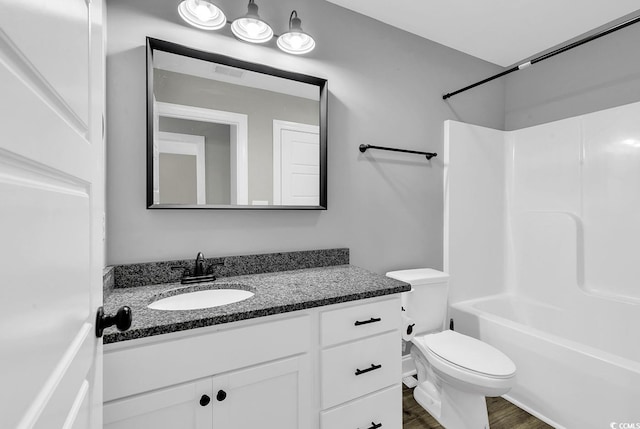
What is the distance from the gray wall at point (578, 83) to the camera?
209 cm

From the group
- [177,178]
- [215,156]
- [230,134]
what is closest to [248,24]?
[230,134]

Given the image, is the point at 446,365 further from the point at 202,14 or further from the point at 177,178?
the point at 202,14

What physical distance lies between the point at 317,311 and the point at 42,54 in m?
1.08

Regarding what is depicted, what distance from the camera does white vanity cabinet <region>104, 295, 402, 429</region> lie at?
923mm

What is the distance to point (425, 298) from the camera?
6.43 ft

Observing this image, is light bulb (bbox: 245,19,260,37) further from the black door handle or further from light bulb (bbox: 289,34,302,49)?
the black door handle

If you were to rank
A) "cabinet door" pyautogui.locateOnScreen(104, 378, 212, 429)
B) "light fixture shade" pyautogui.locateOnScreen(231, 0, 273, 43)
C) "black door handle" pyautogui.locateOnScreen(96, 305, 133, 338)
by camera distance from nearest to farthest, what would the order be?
"black door handle" pyautogui.locateOnScreen(96, 305, 133, 338), "cabinet door" pyautogui.locateOnScreen(104, 378, 212, 429), "light fixture shade" pyautogui.locateOnScreen(231, 0, 273, 43)

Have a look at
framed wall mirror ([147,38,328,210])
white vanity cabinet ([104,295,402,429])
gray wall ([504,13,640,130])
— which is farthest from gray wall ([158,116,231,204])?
gray wall ([504,13,640,130])

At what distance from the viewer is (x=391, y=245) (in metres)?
2.15

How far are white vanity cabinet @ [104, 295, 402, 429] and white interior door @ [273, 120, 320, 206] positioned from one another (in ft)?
2.44

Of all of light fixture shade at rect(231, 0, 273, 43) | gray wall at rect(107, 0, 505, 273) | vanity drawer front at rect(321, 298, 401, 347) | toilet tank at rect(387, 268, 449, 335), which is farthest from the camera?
toilet tank at rect(387, 268, 449, 335)

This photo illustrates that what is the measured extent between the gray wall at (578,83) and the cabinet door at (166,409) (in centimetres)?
308

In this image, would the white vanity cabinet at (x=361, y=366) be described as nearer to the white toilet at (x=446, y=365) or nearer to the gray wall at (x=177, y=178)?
the white toilet at (x=446, y=365)

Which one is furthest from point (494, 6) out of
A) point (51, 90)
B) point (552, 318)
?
point (51, 90)
